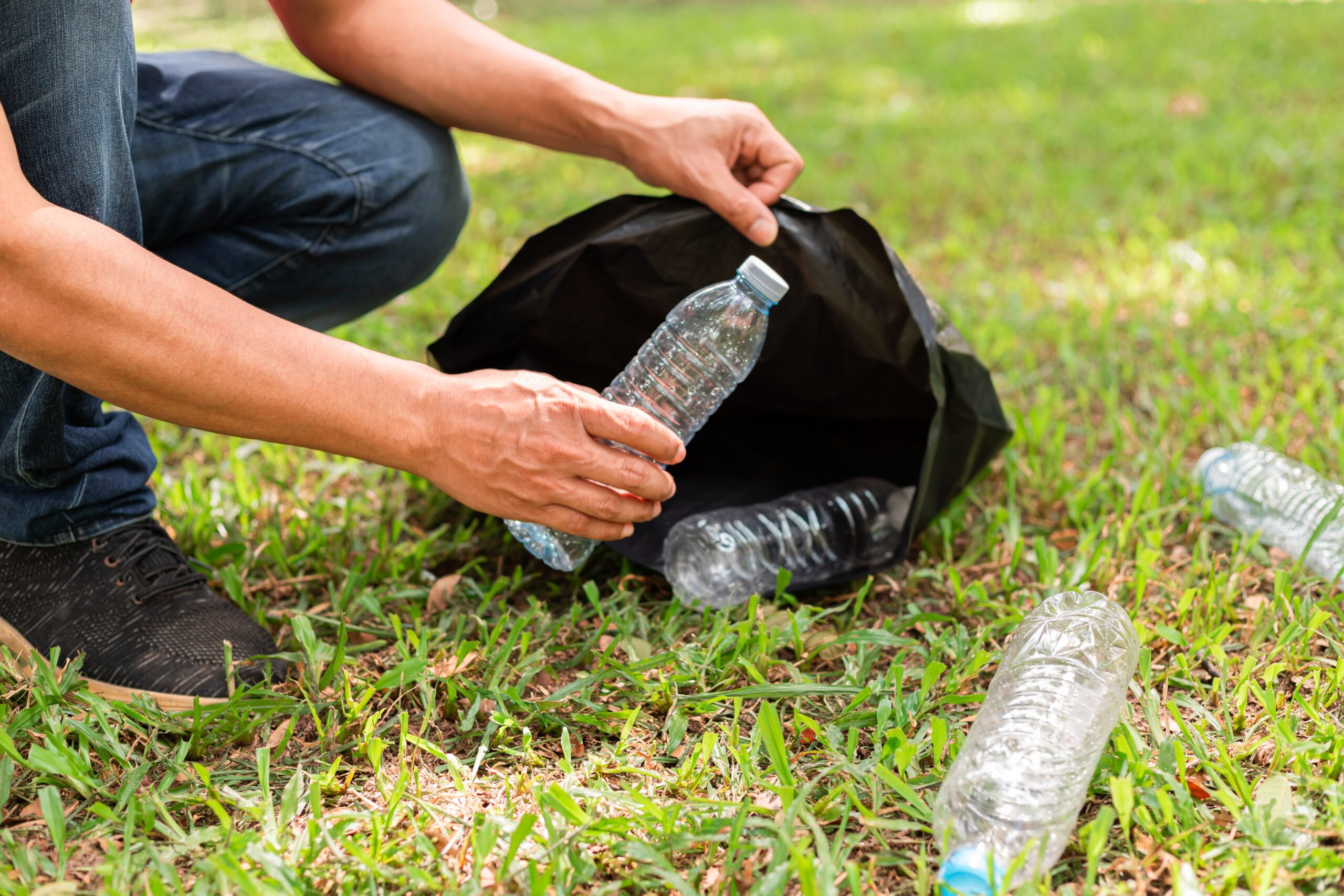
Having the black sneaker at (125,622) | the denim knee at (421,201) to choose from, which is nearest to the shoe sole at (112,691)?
the black sneaker at (125,622)

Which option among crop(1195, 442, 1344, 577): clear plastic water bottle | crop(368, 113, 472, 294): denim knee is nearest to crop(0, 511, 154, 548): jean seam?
crop(368, 113, 472, 294): denim knee

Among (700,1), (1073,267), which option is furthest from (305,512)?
(700,1)

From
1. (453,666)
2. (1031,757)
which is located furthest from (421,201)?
(1031,757)

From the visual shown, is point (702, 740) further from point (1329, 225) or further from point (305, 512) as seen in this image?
point (1329, 225)

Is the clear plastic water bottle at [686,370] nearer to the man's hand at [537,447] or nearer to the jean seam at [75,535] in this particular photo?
the man's hand at [537,447]

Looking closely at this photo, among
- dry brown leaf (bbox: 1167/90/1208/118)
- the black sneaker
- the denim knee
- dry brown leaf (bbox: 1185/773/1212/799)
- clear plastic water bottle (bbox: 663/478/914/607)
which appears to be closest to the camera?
dry brown leaf (bbox: 1185/773/1212/799)

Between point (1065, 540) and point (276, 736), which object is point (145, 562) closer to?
point (276, 736)

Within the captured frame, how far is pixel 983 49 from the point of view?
6.25 m

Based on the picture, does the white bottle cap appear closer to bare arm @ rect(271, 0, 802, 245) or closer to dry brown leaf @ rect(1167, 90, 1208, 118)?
bare arm @ rect(271, 0, 802, 245)

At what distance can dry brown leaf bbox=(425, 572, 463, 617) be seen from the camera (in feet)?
5.53

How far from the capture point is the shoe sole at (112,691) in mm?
1411

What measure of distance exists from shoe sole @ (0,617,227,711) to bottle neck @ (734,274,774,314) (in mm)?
925

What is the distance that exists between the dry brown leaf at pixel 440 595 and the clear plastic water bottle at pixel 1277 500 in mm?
1332

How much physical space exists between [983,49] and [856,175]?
2946mm
